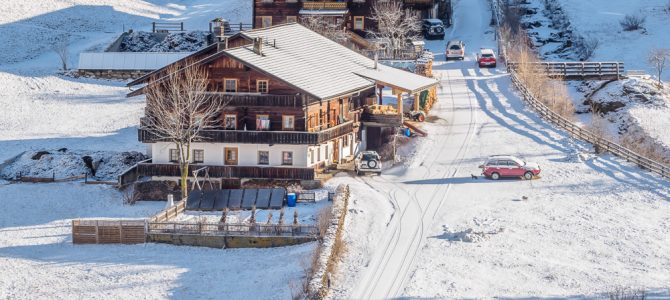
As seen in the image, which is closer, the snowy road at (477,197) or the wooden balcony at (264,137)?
the snowy road at (477,197)

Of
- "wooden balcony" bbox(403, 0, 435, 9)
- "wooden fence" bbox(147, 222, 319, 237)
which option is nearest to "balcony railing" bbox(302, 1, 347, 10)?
"wooden balcony" bbox(403, 0, 435, 9)

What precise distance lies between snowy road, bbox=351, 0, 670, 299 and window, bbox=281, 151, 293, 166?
4263 millimetres

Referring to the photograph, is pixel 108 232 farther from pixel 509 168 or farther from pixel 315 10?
pixel 315 10

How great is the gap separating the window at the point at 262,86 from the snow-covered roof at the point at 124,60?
120 ft

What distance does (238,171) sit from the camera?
58.5 meters

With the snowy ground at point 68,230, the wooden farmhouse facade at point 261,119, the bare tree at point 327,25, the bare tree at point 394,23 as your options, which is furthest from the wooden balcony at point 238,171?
the bare tree at point 394,23

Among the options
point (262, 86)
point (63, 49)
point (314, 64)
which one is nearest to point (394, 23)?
point (314, 64)

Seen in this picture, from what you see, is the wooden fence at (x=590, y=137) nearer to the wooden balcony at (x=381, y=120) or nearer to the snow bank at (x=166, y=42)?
the wooden balcony at (x=381, y=120)

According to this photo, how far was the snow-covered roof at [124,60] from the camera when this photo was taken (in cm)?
9450

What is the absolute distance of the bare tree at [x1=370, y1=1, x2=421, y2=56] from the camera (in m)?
89.6

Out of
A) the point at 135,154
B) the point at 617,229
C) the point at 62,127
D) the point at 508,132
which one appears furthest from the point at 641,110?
the point at 62,127

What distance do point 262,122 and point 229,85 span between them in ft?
9.40

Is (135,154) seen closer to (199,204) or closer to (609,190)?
(199,204)

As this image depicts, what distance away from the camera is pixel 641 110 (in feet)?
253
